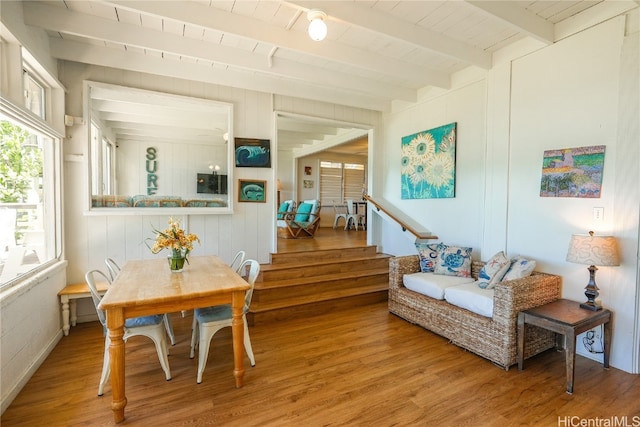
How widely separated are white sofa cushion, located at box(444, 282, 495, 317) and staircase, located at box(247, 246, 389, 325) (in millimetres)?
1237

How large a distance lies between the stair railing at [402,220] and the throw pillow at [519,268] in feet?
4.11

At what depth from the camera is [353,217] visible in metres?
8.33

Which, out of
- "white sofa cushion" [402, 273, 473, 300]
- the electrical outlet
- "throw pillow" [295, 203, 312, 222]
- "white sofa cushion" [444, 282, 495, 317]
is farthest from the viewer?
"throw pillow" [295, 203, 312, 222]

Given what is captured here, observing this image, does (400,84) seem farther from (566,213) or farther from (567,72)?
(566,213)

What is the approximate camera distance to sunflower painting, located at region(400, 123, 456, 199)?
3.86m

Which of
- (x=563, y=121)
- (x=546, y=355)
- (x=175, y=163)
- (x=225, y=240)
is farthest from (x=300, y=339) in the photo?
(x=563, y=121)

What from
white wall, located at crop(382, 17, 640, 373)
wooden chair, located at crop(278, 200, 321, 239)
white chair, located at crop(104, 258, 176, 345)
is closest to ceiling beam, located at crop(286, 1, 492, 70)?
white wall, located at crop(382, 17, 640, 373)

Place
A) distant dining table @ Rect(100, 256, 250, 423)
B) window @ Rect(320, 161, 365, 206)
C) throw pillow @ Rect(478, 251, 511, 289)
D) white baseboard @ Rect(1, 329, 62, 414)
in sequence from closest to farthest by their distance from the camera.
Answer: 1. distant dining table @ Rect(100, 256, 250, 423)
2. white baseboard @ Rect(1, 329, 62, 414)
3. throw pillow @ Rect(478, 251, 511, 289)
4. window @ Rect(320, 161, 365, 206)

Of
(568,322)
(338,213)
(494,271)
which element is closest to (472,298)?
(494,271)

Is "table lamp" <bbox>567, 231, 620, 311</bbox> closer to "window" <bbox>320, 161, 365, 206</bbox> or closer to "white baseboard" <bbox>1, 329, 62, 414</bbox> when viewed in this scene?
"white baseboard" <bbox>1, 329, 62, 414</bbox>

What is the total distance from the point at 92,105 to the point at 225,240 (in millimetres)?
2071

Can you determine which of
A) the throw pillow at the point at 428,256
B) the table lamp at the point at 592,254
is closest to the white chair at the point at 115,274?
the throw pillow at the point at 428,256

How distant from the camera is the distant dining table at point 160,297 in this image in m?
1.83

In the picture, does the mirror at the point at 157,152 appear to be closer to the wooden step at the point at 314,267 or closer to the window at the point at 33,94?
the window at the point at 33,94
